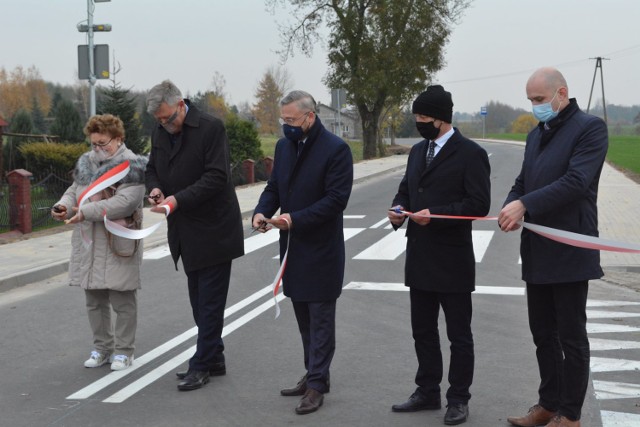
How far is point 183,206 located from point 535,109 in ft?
7.74

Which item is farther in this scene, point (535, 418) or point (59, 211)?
point (59, 211)

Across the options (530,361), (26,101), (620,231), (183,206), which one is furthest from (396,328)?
(26,101)

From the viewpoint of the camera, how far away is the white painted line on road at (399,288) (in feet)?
29.8

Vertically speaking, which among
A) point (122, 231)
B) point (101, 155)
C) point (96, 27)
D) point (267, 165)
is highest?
point (96, 27)

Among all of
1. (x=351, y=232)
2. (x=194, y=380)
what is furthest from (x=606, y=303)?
(x=351, y=232)

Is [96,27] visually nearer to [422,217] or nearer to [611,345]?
[611,345]

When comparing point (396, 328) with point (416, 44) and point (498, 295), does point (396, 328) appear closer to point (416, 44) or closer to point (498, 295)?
point (498, 295)

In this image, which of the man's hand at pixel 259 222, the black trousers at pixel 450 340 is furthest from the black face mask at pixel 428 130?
the man's hand at pixel 259 222

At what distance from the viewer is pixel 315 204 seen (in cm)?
511

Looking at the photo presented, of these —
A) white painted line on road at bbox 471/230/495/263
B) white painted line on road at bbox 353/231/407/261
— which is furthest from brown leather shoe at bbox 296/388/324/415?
white painted line on road at bbox 471/230/495/263

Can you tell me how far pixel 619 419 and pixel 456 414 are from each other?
0.99 meters

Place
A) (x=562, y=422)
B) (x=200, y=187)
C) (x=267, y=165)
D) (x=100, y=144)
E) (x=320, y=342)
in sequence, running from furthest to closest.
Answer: (x=267, y=165)
(x=100, y=144)
(x=200, y=187)
(x=320, y=342)
(x=562, y=422)

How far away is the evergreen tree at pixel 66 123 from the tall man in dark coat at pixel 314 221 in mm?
23591

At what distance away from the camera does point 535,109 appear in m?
4.52
